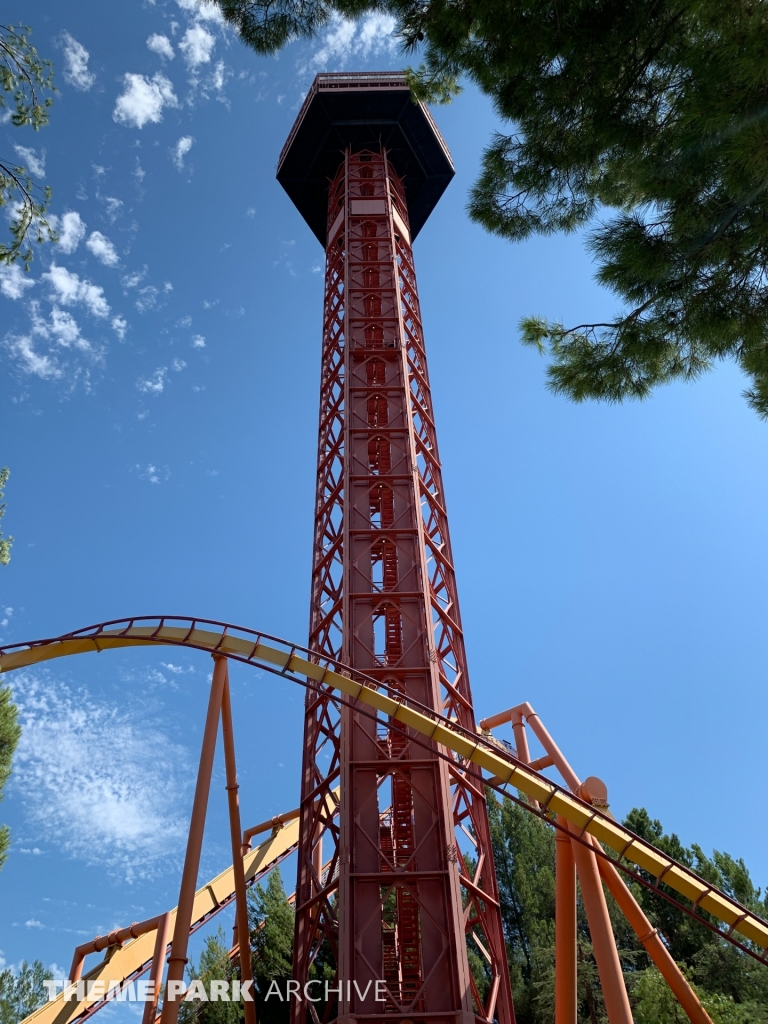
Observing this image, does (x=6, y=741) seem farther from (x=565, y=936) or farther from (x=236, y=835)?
(x=565, y=936)

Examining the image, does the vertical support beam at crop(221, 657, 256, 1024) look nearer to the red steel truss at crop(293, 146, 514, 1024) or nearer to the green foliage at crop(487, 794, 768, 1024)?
the red steel truss at crop(293, 146, 514, 1024)

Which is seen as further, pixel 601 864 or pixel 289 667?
pixel 289 667

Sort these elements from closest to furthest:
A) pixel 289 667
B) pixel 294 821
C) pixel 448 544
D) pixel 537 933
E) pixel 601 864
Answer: pixel 601 864
pixel 289 667
pixel 448 544
pixel 294 821
pixel 537 933

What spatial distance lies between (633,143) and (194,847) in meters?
8.86

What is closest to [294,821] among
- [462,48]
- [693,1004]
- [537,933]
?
[537,933]

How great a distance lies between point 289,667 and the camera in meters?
11.1

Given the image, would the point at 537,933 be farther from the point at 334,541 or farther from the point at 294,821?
the point at 334,541

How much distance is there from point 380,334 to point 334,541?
19.3 feet

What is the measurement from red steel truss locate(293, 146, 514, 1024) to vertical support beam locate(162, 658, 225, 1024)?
6.45 feet

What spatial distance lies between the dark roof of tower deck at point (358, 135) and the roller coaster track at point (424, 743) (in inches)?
725

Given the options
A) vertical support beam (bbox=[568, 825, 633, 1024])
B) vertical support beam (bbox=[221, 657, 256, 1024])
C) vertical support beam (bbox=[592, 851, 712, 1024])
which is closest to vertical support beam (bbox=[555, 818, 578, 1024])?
vertical support beam (bbox=[568, 825, 633, 1024])

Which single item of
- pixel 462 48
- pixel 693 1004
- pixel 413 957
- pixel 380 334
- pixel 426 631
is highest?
pixel 380 334

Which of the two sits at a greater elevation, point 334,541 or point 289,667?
point 334,541

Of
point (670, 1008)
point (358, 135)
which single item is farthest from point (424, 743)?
point (358, 135)
